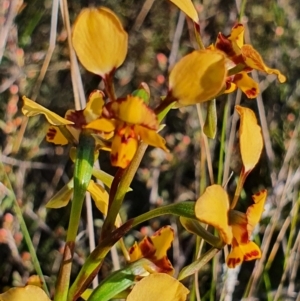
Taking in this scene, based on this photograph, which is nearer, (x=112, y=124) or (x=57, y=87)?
(x=112, y=124)

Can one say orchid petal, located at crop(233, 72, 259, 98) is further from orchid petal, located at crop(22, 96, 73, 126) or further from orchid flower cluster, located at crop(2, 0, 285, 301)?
orchid petal, located at crop(22, 96, 73, 126)

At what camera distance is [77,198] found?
714mm

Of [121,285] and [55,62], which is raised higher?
[121,285]

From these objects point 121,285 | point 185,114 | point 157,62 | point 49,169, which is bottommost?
point 49,169

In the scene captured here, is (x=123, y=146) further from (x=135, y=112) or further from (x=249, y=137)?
(x=249, y=137)

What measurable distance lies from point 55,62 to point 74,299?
1.21 m

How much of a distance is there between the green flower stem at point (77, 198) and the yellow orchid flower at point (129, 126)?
9cm

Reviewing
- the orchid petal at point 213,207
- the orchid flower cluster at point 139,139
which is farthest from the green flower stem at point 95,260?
the orchid petal at point 213,207

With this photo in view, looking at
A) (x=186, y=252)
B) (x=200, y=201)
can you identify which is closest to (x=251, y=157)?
(x=200, y=201)

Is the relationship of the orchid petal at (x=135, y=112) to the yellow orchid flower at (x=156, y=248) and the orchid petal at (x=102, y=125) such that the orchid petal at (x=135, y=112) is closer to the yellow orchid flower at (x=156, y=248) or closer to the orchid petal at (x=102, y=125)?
the orchid petal at (x=102, y=125)

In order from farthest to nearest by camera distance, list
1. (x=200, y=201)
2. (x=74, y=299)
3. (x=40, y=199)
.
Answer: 1. (x=40, y=199)
2. (x=74, y=299)
3. (x=200, y=201)

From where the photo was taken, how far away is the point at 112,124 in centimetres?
62

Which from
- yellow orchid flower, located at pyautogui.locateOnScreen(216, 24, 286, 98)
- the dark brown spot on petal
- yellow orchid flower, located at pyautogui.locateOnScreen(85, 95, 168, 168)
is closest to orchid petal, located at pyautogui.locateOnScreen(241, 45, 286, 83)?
yellow orchid flower, located at pyautogui.locateOnScreen(216, 24, 286, 98)

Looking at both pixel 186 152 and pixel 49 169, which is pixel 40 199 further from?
pixel 186 152
